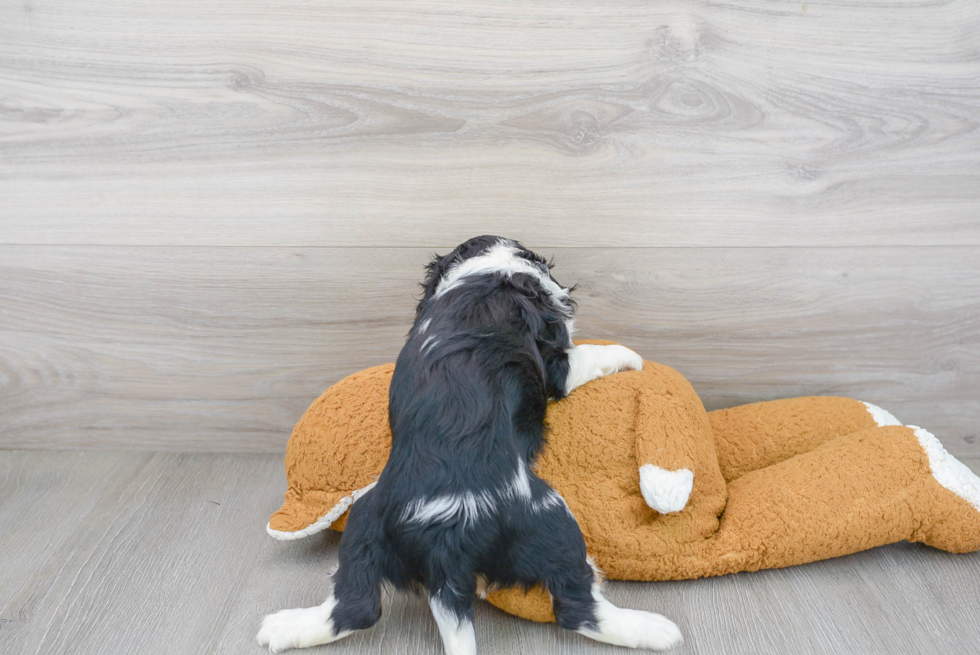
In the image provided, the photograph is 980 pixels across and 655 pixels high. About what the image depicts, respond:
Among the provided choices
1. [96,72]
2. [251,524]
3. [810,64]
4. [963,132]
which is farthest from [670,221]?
[96,72]

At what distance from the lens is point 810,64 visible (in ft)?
5.62

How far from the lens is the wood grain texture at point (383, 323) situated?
1.84m

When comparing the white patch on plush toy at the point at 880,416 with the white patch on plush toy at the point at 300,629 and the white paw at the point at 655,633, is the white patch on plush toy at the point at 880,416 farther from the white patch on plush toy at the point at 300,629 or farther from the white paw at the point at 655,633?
the white patch on plush toy at the point at 300,629

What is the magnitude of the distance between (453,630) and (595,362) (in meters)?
0.61

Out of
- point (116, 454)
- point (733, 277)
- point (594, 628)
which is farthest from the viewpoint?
point (116, 454)

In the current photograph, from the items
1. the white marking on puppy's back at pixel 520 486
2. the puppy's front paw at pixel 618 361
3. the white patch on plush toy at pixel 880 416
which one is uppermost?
the puppy's front paw at pixel 618 361

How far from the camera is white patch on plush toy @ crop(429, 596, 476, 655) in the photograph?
123cm

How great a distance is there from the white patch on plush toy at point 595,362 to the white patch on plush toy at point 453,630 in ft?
1.63

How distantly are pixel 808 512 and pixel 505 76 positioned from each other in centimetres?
114

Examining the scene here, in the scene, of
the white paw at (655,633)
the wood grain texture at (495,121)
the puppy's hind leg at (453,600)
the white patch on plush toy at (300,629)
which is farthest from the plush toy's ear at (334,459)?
the white paw at (655,633)

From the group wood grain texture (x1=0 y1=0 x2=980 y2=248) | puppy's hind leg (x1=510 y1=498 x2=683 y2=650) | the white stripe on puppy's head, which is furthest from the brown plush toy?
wood grain texture (x1=0 y1=0 x2=980 y2=248)

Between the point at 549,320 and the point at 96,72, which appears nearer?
the point at 549,320

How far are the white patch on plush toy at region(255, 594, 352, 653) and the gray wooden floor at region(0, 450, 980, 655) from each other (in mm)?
42

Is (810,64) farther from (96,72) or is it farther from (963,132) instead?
(96,72)
